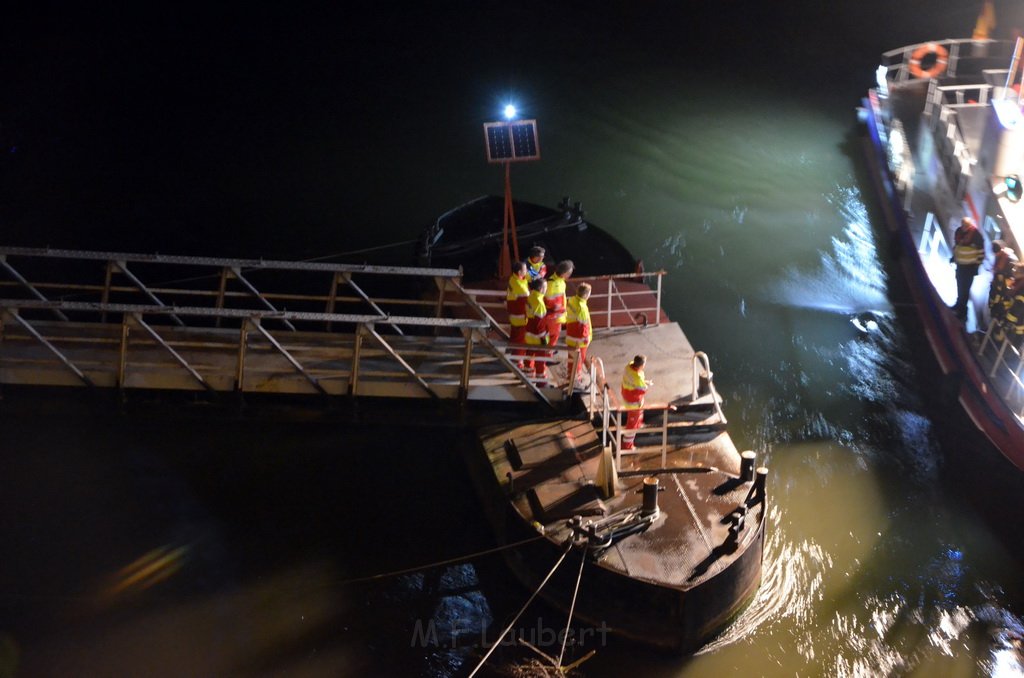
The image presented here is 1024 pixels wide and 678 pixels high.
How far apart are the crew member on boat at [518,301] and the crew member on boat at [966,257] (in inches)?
311

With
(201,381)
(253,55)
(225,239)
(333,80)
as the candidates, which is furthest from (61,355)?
(253,55)

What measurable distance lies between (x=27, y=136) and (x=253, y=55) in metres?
8.02

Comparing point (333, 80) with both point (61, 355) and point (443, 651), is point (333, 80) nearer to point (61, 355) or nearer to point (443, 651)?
point (61, 355)

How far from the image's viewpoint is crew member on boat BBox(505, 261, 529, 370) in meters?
13.0

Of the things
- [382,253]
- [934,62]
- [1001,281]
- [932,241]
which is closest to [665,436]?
[1001,281]

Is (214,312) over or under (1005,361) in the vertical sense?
over

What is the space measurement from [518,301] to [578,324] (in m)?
0.95

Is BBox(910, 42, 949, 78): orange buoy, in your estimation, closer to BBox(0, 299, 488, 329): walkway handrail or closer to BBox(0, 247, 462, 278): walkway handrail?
BBox(0, 247, 462, 278): walkway handrail

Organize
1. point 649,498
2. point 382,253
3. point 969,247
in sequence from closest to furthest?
point 649,498, point 969,247, point 382,253

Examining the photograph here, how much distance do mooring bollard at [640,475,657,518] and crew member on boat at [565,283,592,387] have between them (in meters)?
Answer: 2.17

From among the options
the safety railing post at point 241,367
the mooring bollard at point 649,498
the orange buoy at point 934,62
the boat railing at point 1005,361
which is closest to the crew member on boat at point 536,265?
the mooring bollard at point 649,498

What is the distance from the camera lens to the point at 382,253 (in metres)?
20.5

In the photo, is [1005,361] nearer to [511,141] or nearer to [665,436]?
[665,436]

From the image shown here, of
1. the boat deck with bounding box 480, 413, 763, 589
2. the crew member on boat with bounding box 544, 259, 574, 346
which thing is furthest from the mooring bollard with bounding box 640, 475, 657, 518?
the crew member on boat with bounding box 544, 259, 574, 346
